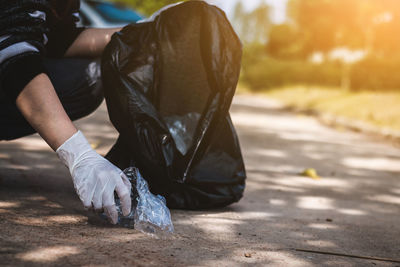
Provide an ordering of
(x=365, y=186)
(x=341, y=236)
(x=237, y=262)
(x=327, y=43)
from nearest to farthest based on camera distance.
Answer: (x=237, y=262) < (x=341, y=236) < (x=365, y=186) < (x=327, y=43)

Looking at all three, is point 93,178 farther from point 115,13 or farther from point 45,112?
point 115,13

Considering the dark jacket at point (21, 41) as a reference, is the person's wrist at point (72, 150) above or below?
below

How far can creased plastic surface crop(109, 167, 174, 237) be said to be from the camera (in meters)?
1.76

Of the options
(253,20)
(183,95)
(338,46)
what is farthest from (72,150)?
(253,20)

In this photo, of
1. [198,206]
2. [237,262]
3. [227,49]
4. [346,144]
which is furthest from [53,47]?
[346,144]

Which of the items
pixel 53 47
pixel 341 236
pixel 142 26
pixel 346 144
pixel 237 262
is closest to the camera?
pixel 237 262

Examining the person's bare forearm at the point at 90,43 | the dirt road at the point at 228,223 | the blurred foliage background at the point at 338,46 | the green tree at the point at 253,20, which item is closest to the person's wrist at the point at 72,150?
the dirt road at the point at 228,223

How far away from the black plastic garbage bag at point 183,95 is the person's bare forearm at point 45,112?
333 millimetres

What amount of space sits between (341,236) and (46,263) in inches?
49.2

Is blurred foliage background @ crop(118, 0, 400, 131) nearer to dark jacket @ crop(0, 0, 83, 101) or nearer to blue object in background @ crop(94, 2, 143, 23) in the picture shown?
blue object in background @ crop(94, 2, 143, 23)

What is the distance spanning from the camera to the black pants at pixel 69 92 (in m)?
2.23

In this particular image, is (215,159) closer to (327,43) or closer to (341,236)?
(341,236)

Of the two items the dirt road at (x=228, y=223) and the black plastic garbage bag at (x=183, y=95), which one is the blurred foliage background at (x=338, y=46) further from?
the black plastic garbage bag at (x=183, y=95)

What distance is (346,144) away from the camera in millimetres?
5711
